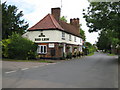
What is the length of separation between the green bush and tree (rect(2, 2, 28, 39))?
8034 millimetres

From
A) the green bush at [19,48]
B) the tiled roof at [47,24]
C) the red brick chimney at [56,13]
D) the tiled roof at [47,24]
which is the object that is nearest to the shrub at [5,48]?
the green bush at [19,48]

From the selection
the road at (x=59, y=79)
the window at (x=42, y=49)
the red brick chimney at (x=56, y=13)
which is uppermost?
the red brick chimney at (x=56, y=13)

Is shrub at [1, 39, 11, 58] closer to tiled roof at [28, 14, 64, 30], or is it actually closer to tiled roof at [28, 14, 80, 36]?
tiled roof at [28, 14, 80, 36]

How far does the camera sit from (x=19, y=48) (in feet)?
69.5

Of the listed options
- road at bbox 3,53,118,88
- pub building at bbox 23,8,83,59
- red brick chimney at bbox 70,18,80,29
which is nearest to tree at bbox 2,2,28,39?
pub building at bbox 23,8,83,59

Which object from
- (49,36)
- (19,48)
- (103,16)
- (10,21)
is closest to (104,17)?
(103,16)

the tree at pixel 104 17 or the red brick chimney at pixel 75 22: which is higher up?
the red brick chimney at pixel 75 22

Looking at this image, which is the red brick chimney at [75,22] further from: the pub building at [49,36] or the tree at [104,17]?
the tree at [104,17]

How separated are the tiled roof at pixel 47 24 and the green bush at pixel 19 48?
5111mm

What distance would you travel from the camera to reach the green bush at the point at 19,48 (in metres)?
21.5

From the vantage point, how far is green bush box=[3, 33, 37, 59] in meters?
21.5

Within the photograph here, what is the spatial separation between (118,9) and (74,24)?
23623 millimetres

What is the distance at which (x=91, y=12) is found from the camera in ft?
70.8

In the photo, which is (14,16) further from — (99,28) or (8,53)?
(99,28)
